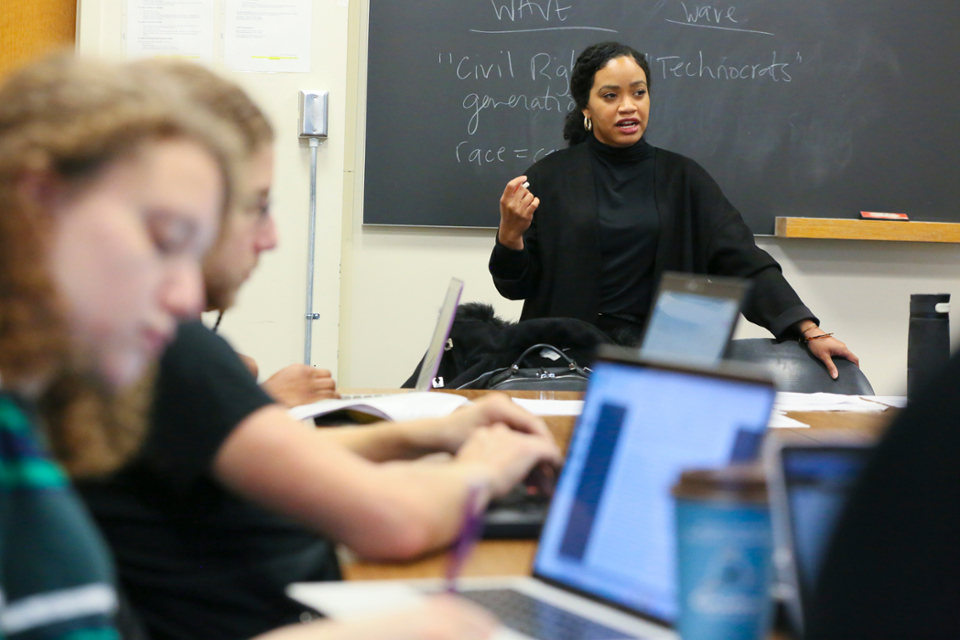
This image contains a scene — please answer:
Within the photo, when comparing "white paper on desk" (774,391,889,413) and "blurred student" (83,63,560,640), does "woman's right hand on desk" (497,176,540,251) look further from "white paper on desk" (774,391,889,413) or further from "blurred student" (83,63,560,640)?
"blurred student" (83,63,560,640)

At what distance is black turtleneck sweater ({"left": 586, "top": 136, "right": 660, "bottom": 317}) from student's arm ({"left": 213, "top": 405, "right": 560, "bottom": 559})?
185 cm

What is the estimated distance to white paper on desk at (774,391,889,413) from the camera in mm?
1785

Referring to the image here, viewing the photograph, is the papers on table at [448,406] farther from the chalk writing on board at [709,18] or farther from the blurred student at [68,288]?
the chalk writing on board at [709,18]

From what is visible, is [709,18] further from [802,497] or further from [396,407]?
[802,497]

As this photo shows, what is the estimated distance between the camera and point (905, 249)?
11.1 feet

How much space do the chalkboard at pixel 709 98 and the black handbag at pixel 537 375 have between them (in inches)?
49.0

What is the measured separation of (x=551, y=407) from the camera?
1.69m

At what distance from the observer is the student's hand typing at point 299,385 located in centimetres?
161

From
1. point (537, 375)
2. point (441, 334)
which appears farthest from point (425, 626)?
point (537, 375)

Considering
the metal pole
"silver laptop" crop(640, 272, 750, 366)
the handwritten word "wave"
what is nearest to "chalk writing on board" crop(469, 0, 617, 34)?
the handwritten word "wave"

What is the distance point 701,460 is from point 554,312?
2.03 meters

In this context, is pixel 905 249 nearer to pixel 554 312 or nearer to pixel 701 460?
pixel 554 312

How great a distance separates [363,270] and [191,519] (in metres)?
2.41

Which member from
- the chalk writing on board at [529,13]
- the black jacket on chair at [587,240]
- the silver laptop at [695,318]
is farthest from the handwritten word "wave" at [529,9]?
the silver laptop at [695,318]
